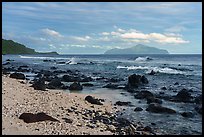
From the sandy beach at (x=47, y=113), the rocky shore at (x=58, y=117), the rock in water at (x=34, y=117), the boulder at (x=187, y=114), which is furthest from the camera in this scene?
the boulder at (x=187, y=114)

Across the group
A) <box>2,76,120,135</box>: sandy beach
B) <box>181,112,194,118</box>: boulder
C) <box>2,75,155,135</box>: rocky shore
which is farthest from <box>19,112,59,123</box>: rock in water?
<box>181,112,194,118</box>: boulder

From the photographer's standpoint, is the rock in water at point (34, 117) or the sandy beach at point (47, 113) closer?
the sandy beach at point (47, 113)

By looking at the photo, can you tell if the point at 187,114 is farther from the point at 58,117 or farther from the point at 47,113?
the point at 47,113

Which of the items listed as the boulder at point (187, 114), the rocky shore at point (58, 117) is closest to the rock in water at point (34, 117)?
the rocky shore at point (58, 117)

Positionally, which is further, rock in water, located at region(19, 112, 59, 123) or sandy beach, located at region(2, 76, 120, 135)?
rock in water, located at region(19, 112, 59, 123)

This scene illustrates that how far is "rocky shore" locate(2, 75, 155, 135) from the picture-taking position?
11.6 metres

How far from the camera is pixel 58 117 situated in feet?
44.8

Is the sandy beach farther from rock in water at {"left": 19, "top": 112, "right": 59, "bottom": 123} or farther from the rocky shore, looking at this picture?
rock in water at {"left": 19, "top": 112, "right": 59, "bottom": 123}

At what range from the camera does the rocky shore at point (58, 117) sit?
1157 cm

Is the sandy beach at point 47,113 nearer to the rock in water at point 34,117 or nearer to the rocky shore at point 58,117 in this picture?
the rocky shore at point 58,117

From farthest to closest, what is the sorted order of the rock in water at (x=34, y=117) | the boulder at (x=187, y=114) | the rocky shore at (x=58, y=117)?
1. the boulder at (x=187, y=114)
2. the rock in water at (x=34, y=117)
3. the rocky shore at (x=58, y=117)

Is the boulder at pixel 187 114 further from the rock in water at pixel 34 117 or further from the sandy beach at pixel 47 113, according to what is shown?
the rock in water at pixel 34 117

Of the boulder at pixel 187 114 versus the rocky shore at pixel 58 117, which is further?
the boulder at pixel 187 114

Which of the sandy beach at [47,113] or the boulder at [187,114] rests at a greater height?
the sandy beach at [47,113]
